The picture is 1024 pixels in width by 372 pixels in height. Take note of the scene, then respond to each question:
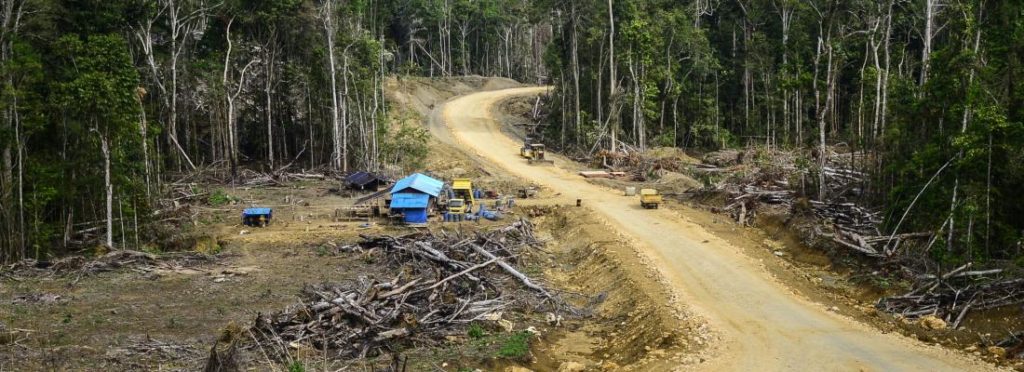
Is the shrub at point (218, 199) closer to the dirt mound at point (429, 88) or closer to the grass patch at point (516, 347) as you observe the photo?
the grass patch at point (516, 347)

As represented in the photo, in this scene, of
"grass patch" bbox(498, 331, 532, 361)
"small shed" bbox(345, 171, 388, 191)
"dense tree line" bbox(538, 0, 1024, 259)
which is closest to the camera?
"grass patch" bbox(498, 331, 532, 361)

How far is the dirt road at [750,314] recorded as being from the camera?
13.6 metres

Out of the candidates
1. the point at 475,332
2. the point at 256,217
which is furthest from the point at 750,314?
the point at 256,217

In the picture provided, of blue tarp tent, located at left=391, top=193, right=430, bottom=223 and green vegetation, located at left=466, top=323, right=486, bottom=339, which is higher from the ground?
blue tarp tent, located at left=391, top=193, right=430, bottom=223

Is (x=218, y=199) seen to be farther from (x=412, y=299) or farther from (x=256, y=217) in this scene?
(x=412, y=299)

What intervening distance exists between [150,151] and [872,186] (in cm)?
2588

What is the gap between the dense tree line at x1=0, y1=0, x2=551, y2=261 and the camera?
2317cm

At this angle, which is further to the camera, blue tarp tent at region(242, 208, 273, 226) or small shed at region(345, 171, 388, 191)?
small shed at region(345, 171, 388, 191)

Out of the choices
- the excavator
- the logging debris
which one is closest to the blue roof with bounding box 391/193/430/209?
the logging debris

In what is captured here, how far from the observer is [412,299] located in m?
17.9

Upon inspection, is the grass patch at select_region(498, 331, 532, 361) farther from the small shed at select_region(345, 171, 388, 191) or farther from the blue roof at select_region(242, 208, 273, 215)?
the small shed at select_region(345, 171, 388, 191)

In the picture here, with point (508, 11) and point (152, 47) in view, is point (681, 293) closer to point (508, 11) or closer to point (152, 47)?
point (152, 47)

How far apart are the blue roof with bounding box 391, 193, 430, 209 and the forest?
8492 millimetres

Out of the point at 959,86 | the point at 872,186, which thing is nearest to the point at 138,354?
the point at 959,86
